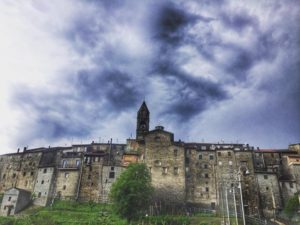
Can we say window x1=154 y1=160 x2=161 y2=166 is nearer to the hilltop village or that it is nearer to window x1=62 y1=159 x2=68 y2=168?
the hilltop village

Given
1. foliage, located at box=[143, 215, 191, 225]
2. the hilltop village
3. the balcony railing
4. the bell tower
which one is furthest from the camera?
the bell tower

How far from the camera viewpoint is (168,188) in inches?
2329

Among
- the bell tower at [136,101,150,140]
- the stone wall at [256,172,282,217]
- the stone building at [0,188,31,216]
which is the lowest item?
the stone building at [0,188,31,216]

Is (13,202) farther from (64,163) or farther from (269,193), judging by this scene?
(269,193)

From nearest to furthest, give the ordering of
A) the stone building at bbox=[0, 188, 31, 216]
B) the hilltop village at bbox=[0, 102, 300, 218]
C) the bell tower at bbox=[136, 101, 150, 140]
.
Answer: the hilltop village at bbox=[0, 102, 300, 218], the stone building at bbox=[0, 188, 31, 216], the bell tower at bbox=[136, 101, 150, 140]

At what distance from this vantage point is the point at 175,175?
60.7 metres

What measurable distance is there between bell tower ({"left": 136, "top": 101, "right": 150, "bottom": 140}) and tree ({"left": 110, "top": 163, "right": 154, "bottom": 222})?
19.0m

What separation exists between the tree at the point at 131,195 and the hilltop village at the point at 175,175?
8272 mm

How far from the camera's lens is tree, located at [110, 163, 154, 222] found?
48062mm

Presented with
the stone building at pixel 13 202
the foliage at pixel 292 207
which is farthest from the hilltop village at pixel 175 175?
the foliage at pixel 292 207

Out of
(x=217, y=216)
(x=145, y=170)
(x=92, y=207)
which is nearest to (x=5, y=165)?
(x=92, y=207)

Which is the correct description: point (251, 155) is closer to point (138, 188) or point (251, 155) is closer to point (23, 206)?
point (138, 188)

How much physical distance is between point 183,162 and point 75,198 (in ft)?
78.6

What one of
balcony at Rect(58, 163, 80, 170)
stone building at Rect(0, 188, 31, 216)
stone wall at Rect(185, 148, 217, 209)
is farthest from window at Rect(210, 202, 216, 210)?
Answer: stone building at Rect(0, 188, 31, 216)
